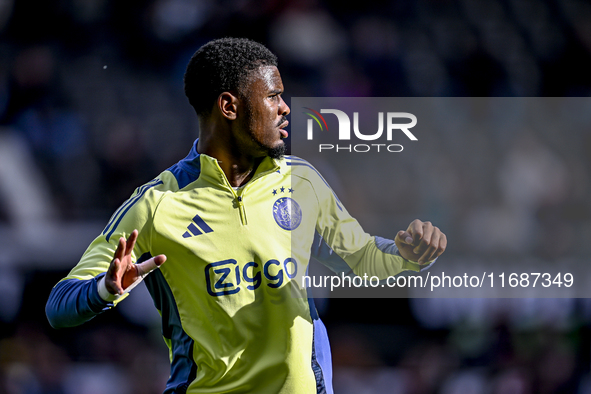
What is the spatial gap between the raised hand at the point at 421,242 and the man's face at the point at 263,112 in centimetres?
66

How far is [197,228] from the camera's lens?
8.23 feet

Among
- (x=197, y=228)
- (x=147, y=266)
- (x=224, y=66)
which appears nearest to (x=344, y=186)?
(x=224, y=66)

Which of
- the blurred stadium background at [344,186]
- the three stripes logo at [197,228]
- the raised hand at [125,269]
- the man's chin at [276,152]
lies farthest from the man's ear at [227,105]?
the blurred stadium background at [344,186]

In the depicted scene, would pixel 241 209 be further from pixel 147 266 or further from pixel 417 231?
pixel 417 231

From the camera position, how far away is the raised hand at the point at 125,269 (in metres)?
2.14

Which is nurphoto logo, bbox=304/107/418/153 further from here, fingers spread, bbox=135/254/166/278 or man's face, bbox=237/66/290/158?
fingers spread, bbox=135/254/166/278

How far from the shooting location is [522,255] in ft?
17.1

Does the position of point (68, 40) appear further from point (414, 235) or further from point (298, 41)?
point (414, 235)

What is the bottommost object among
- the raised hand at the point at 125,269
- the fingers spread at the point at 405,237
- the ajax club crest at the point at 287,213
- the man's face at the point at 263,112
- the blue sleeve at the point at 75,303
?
the blue sleeve at the point at 75,303

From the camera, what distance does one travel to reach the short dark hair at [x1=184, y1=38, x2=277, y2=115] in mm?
2635

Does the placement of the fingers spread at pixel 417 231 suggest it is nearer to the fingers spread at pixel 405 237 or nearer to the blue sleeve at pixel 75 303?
the fingers spread at pixel 405 237

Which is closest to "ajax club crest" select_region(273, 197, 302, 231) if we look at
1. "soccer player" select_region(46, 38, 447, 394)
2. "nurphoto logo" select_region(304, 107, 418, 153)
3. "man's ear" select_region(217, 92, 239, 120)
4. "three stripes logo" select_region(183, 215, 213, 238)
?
"soccer player" select_region(46, 38, 447, 394)

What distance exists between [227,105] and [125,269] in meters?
0.86

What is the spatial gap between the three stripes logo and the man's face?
1.28ft
